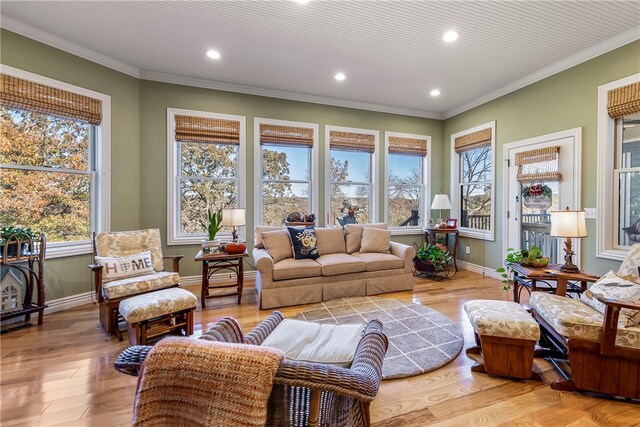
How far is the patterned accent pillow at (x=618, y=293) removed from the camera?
5.88 feet

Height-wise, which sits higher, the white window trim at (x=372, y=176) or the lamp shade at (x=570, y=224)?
the white window trim at (x=372, y=176)

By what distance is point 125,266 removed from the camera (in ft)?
9.21

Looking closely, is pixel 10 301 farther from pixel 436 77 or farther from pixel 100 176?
pixel 436 77

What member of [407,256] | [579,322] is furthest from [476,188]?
[579,322]

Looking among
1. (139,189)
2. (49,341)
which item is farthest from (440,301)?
(139,189)

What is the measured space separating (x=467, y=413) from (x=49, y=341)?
3.36 meters

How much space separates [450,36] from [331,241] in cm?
281

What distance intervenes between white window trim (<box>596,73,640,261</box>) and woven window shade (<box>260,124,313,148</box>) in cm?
370

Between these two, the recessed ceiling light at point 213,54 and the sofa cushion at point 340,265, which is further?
the sofa cushion at point 340,265

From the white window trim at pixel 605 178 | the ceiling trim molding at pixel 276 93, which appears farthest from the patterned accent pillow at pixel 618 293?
the ceiling trim molding at pixel 276 93

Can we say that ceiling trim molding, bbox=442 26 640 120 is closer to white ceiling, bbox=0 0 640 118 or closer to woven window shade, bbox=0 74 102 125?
white ceiling, bbox=0 0 640 118

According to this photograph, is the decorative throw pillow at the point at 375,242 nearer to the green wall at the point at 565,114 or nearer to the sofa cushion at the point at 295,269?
the sofa cushion at the point at 295,269

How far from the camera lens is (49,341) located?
2.48 meters

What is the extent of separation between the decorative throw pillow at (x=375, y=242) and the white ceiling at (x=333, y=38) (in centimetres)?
224
